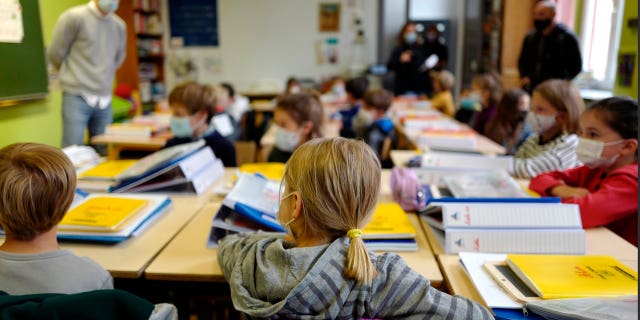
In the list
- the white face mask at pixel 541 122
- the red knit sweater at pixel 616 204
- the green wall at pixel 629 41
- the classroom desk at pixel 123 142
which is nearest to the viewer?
the red knit sweater at pixel 616 204

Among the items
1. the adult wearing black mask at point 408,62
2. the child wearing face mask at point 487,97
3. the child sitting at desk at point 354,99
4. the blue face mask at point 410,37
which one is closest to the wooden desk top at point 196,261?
the child wearing face mask at point 487,97

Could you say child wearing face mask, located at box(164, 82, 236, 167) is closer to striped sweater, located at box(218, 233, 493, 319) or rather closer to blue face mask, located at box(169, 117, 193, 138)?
blue face mask, located at box(169, 117, 193, 138)

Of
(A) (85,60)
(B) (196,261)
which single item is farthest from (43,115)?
(B) (196,261)

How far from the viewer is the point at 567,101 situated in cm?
242

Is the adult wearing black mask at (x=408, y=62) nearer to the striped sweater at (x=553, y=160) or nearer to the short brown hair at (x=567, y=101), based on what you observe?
the short brown hair at (x=567, y=101)

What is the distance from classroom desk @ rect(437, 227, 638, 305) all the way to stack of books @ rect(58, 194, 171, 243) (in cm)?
96

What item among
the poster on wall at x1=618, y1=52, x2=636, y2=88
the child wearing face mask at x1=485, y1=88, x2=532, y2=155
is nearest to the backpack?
the child wearing face mask at x1=485, y1=88, x2=532, y2=155

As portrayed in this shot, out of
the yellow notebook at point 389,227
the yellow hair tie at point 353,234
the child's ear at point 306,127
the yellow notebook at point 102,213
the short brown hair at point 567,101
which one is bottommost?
the yellow notebook at point 389,227

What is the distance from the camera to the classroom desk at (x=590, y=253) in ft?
4.12

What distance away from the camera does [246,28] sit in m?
7.74

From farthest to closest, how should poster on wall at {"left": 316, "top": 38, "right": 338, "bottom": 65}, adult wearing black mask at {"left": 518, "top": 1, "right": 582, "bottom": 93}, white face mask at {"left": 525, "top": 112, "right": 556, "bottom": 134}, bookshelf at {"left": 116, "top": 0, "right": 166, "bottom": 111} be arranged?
1. poster on wall at {"left": 316, "top": 38, "right": 338, "bottom": 65}
2. bookshelf at {"left": 116, "top": 0, "right": 166, "bottom": 111}
3. adult wearing black mask at {"left": 518, "top": 1, "right": 582, "bottom": 93}
4. white face mask at {"left": 525, "top": 112, "right": 556, "bottom": 134}

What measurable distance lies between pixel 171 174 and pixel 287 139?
31.9 inches

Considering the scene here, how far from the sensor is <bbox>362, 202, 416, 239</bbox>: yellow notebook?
150cm

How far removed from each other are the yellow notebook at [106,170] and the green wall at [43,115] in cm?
20
